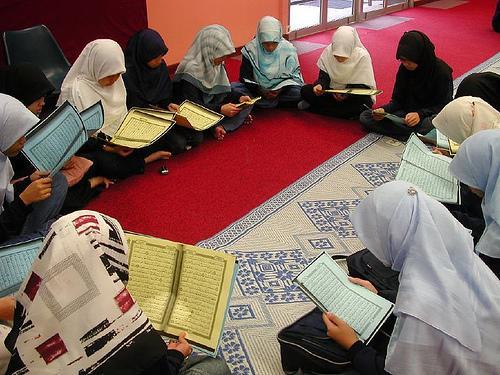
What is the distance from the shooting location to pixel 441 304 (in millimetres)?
1261

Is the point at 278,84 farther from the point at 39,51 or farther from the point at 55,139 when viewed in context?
the point at 55,139

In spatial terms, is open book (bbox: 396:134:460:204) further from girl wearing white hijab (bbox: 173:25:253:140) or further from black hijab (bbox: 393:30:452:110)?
girl wearing white hijab (bbox: 173:25:253:140)

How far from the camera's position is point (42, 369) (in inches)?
41.5

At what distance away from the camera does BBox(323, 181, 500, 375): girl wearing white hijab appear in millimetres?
1265

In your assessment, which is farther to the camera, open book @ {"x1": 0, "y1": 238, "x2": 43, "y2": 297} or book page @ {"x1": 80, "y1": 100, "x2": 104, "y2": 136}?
book page @ {"x1": 80, "y1": 100, "x2": 104, "y2": 136}

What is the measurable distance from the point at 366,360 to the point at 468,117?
4.82 ft

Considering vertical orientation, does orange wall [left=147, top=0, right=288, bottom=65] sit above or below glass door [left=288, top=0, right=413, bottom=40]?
above

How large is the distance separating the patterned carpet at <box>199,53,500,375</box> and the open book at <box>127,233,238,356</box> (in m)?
0.34

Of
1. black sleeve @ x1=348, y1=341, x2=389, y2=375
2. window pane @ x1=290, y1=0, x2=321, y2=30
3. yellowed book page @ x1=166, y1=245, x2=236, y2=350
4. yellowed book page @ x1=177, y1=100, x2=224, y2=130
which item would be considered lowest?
window pane @ x1=290, y1=0, x2=321, y2=30

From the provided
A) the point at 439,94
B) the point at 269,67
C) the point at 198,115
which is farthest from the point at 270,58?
the point at 439,94

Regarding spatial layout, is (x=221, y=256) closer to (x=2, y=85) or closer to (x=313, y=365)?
(x=313, y=365)

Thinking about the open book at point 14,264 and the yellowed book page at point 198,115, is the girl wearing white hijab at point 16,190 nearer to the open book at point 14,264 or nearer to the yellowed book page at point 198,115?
the open book at point 14,264

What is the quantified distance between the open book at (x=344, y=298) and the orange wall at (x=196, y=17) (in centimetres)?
331

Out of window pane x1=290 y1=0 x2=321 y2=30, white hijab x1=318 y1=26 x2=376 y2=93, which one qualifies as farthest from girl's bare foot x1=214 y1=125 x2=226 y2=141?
window pane x1=290 y1=0 x2=321 y2=30
